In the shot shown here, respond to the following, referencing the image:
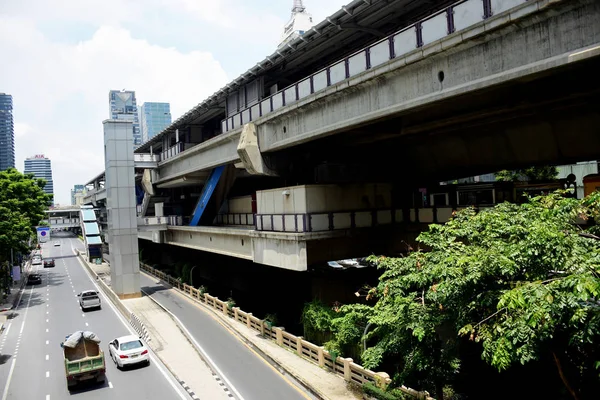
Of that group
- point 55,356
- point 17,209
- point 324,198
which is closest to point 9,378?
point 55,356

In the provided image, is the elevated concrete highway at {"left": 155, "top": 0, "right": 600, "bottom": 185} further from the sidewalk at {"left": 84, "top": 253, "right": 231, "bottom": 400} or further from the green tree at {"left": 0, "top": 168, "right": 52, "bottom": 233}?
the green tree at {"left": 0, "top": 168, "right": 52, "bottom": 233}

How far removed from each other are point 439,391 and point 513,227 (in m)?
5.39

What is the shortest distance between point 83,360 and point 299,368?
8.93 metres

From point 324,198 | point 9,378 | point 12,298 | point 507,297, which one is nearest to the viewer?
point 507,297

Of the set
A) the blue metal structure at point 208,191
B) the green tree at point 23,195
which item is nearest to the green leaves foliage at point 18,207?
the green tree at point 23,195

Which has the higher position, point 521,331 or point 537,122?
point 537,122

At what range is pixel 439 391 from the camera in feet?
42.3

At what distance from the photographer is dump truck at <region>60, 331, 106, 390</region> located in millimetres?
18188

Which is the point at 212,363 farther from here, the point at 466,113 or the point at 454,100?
the point at 466,113

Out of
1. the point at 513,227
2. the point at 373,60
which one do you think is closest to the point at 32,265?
the point at 373,60

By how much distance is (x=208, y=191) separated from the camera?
34.1 metres

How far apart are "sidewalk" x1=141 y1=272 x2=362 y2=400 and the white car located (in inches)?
199

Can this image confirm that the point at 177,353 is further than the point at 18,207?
No

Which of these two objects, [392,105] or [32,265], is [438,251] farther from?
[32,265]
